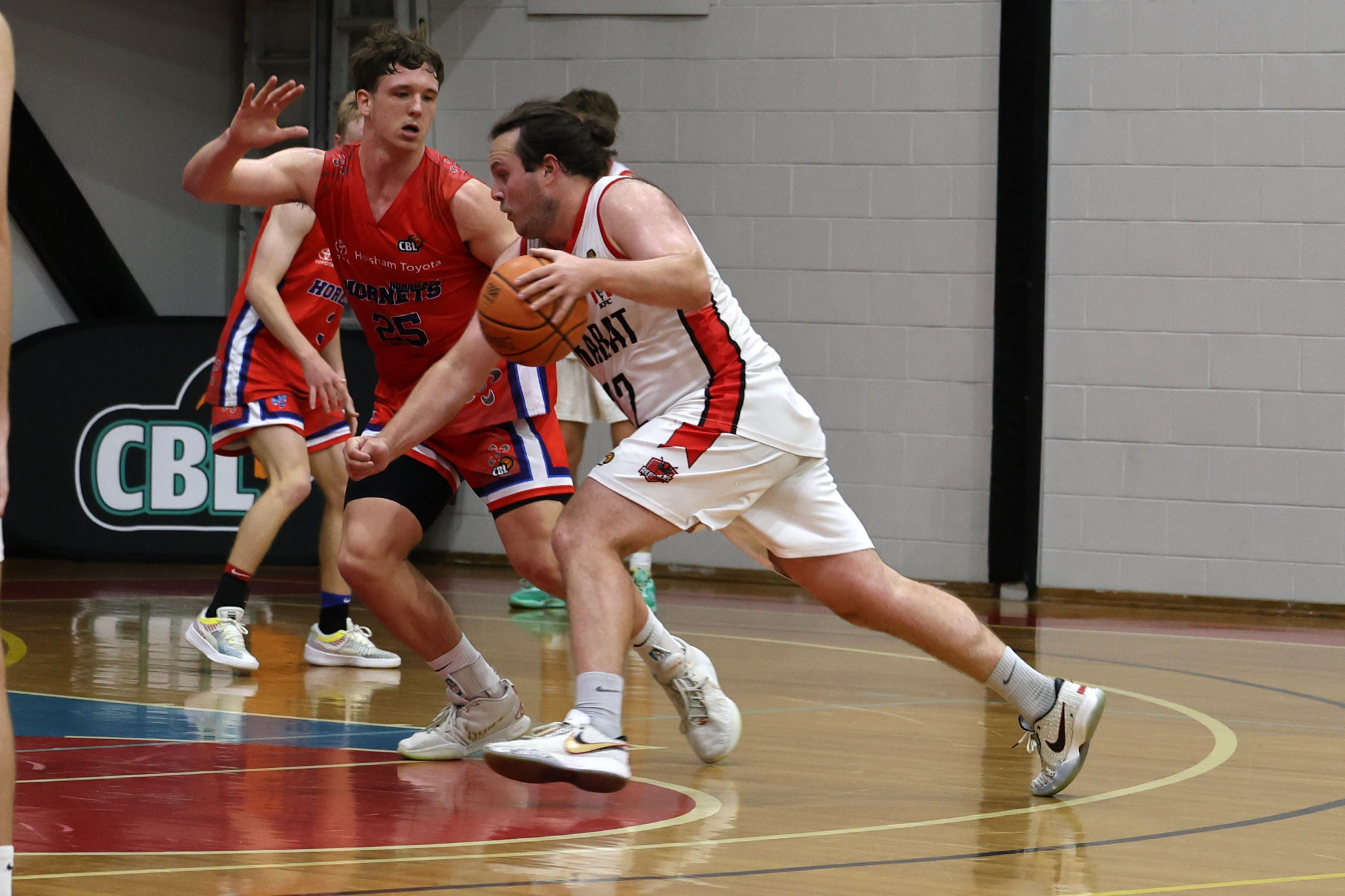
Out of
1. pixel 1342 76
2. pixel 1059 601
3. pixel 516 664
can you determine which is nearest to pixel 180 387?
pixel 516 664

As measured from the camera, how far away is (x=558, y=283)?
346cm

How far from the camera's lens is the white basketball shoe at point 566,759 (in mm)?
3400

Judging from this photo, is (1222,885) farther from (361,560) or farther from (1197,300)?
(1197,300)

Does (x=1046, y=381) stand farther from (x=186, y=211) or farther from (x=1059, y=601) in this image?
(x=186, y=211)

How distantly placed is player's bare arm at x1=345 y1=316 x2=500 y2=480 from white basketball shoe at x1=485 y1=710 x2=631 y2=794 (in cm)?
83

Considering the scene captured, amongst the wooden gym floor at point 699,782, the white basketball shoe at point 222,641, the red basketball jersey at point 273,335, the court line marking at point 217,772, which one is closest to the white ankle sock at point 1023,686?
the wooden gym floor at point 699,782

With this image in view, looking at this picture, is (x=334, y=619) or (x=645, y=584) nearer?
(x=334, y=619)

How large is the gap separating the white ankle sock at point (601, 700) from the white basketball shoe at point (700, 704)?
64 centimetres

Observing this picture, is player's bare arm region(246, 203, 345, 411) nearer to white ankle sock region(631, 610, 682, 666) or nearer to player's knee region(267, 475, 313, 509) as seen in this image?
player's knee region(267, 475, 313, 509)

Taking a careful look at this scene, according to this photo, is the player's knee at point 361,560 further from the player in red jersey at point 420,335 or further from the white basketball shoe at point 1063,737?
the white basketball shoe at point 1063,737

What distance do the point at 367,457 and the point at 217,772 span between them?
80 cm

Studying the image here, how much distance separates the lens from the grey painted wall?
981 cm

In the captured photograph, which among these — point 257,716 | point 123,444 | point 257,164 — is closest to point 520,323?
point 257,164

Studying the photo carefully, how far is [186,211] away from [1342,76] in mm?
6417
